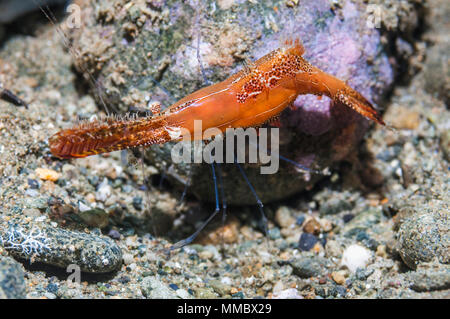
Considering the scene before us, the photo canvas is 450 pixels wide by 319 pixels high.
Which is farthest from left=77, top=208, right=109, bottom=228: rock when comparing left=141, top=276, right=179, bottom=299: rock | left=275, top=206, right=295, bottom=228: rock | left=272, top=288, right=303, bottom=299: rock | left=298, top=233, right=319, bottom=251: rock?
left=298, top=233, right=319, bottom=251: rock

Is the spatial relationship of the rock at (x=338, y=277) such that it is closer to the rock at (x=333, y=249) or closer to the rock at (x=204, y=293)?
the rock at (x=333, y=249)

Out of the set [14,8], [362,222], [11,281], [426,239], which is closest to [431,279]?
[426,239]

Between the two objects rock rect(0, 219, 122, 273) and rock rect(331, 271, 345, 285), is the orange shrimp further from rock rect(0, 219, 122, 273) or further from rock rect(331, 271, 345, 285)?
rock rect(331, 271, 345, 285)

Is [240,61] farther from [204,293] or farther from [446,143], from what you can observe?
[446,143]

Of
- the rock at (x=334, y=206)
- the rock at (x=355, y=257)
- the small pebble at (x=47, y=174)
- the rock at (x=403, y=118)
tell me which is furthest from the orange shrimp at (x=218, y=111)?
the rock at (x=403, y=118)

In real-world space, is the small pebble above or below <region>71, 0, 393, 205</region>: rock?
below

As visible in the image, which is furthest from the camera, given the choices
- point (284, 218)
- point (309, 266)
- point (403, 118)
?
point (403, 118)
